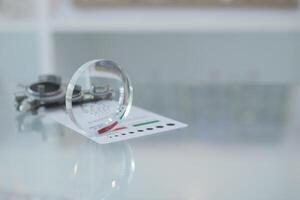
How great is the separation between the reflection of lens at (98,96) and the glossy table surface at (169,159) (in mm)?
39

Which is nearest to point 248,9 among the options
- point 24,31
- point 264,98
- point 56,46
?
point 56,46

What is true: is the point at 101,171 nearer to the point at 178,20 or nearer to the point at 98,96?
the point at 98,96

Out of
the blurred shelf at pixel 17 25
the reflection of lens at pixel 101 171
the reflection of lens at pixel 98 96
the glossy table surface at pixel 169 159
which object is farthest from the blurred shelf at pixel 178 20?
the reflection of lens at pixel 101 171

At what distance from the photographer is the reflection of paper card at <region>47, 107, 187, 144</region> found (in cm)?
78

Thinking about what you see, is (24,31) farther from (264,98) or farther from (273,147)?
(273,147)

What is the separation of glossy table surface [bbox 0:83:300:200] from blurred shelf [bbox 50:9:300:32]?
1.41 metres

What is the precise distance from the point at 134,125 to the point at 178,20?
1679mm

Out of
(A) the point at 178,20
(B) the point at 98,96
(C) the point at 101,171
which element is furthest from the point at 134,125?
(A) the point at 178,20

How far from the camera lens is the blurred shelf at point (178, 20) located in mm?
2408

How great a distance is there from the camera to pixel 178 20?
2.44m

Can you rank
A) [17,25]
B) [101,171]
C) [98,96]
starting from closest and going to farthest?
[101,171] < [98,96] < [17,25]

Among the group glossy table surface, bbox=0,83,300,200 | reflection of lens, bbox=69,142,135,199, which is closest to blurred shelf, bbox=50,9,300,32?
glossy table surface, bbox=0,83,300,200

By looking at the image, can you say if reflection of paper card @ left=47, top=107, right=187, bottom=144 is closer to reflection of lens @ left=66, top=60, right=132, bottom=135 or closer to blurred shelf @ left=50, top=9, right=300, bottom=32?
reflection of lens @ left=66, top=60, right=132, bottom=135

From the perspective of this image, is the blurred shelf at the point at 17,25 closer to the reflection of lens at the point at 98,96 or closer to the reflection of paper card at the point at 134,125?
the reflection of paper card at the point at 134,125
